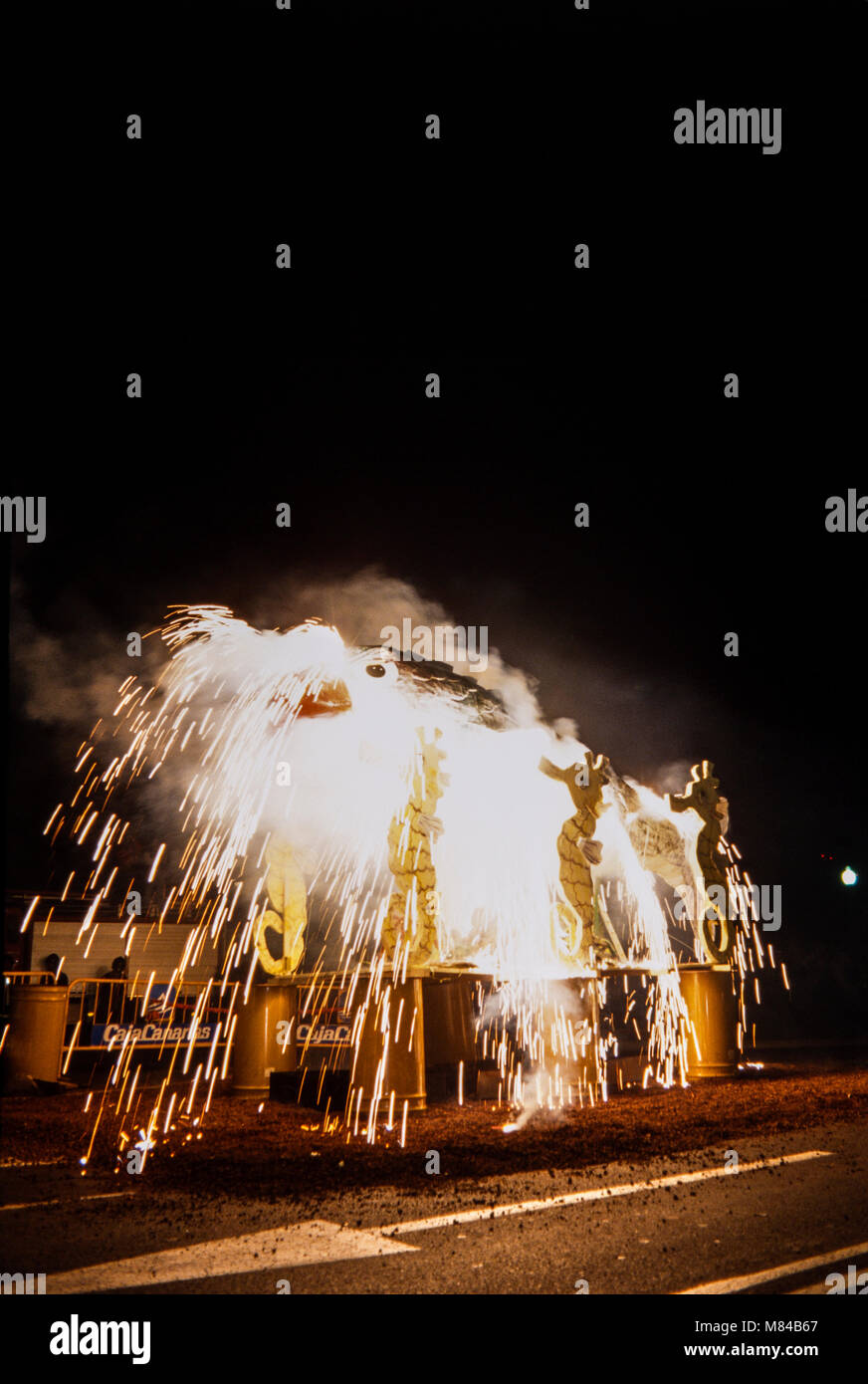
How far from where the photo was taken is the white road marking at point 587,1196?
6.73 meters

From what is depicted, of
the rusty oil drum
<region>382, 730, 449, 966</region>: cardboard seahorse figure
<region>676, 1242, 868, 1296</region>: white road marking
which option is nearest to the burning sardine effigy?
<region>382, 730, 449, 966</region>: cardboard seahorse figure

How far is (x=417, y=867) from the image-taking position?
13344mm

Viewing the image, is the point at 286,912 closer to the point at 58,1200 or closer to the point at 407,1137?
the point at 407,1137

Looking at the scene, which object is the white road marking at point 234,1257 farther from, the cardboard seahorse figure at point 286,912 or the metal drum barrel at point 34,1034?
the metal drum barrel at point 34,1034

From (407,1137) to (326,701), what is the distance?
283 inches

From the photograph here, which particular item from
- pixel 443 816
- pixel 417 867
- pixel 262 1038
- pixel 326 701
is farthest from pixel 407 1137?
pixel 443 816

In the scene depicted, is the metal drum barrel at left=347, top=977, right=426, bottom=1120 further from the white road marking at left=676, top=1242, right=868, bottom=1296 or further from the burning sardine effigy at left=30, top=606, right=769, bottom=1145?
the white road marking at left=676, top=1242, right=868, bottom=1296

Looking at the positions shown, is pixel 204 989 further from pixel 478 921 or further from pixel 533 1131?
pixel 533 1131

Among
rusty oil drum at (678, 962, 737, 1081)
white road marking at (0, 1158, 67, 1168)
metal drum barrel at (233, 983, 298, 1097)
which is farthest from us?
rusty oil drum at (678, 962, 737, 1081)

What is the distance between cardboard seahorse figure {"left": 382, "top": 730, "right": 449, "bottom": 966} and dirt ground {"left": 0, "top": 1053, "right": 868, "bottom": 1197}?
2.23 metres

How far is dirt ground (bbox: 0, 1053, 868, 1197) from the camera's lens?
8.63 metres

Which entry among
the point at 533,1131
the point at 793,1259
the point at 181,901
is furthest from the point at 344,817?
the point at 793,1259

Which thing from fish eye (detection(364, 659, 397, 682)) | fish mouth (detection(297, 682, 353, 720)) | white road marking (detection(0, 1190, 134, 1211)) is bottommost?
white road marking (detection(0, 1190, 134, 1211))

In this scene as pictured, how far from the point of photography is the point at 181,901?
90.4ft
